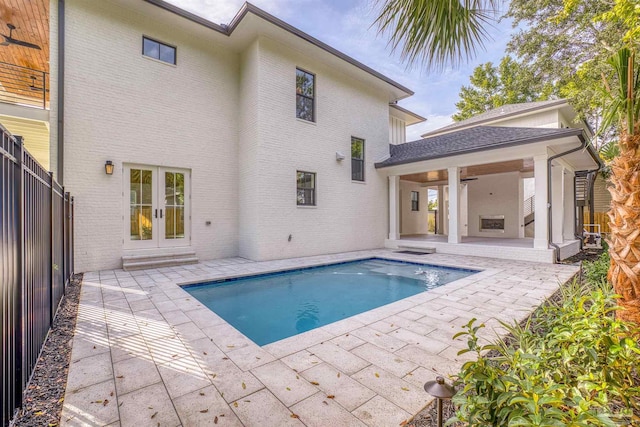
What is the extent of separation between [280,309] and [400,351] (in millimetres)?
2397

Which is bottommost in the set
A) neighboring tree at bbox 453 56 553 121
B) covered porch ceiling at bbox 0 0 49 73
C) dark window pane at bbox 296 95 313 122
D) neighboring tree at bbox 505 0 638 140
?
dark window pane at bbox 296 95 313 122

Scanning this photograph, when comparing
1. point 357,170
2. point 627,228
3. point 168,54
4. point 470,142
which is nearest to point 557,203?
point 470,142

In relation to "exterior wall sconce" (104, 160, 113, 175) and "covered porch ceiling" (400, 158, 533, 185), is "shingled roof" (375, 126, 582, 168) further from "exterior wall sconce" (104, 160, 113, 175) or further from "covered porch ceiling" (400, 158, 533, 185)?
"exterior wall sconce" (104, 160, 113, 175)

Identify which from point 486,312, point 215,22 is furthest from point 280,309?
point 215,22

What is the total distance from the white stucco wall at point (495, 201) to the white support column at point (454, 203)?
5.10m

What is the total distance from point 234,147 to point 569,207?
12.2 metres

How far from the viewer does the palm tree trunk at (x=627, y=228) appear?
2146 mm

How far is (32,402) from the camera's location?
1.99 metres

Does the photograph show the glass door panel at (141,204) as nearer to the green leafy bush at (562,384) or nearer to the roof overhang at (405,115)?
the green leafy bush at (562,384)

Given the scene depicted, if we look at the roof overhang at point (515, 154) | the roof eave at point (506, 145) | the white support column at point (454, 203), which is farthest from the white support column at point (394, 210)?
the white support column at point (454, 203)

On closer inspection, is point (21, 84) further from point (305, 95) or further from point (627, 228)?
point (627, 228)

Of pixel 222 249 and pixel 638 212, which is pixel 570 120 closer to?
pixel 638 212

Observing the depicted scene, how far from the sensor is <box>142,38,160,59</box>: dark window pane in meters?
7.27

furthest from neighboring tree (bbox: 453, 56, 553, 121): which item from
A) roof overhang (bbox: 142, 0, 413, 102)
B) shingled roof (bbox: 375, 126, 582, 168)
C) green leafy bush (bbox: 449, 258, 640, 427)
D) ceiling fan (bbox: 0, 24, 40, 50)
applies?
ceiling fan (bbox: 0, 24, 40, 50)
